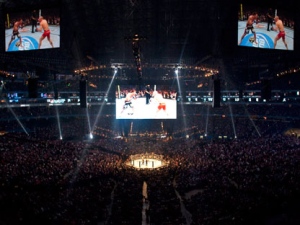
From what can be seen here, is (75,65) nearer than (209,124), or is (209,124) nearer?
(75,65)

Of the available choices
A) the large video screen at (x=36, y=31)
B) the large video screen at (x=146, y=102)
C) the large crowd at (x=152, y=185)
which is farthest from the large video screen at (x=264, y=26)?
the large video screen at (x=146, y=102)

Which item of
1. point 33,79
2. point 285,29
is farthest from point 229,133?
point 33,79

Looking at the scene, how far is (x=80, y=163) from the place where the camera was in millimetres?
19266

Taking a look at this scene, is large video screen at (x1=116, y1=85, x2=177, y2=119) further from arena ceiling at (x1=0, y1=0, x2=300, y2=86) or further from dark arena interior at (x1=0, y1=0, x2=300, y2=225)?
arena ceiling at (x1=0, y1=0, x2=300, y2=86)

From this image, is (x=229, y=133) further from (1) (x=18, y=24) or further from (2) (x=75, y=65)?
(1) (x=18, y=24)

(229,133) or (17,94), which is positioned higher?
(17,94)

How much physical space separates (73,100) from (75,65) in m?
16.9

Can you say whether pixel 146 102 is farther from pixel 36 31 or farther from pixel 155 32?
pixel 36 31

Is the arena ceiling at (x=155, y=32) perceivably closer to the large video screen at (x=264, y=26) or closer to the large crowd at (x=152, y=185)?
the large video screen at (x=264, y=26)

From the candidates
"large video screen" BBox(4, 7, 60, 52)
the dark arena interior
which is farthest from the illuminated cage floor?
"large video screen" BBox(4, 7, 60, 52)

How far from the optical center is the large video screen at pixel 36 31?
52.6 ft

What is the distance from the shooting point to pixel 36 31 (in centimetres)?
1612

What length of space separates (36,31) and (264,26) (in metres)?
13.0

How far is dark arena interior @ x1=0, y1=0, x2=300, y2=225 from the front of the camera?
40.9ft
